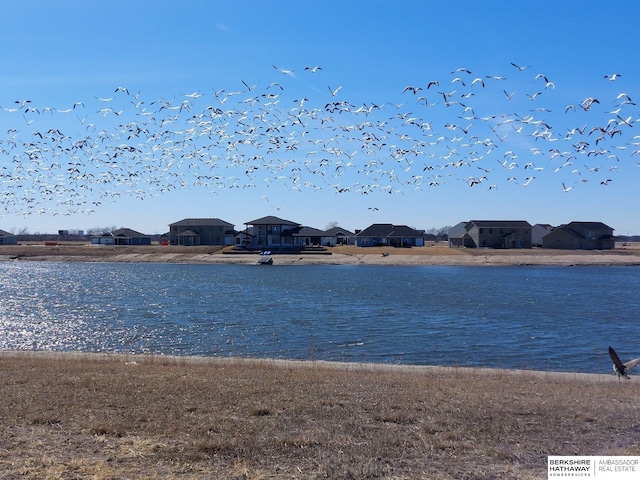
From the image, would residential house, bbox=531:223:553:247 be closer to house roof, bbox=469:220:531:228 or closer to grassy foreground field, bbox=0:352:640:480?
house roof, bbox=469:220:531:228

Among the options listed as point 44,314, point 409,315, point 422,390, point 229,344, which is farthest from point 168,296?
point 422,390

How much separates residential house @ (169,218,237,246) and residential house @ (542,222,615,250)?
199ft

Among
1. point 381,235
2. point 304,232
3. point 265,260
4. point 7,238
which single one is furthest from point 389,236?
point 7,238

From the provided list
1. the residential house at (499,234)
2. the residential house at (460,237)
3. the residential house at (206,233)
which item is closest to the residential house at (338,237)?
the residential house at (206,233)

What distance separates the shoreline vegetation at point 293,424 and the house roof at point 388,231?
11581 cm

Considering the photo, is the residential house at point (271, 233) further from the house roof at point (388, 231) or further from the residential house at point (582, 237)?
the residential house at point (582, 237)

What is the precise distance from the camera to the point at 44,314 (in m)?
41.2

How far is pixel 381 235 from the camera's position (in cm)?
13300

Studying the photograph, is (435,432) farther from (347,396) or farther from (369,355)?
(369,355)

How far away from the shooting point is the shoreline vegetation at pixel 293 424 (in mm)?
8203

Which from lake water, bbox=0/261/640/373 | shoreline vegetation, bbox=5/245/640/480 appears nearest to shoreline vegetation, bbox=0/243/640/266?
lake water, bbox=0/261/640/373

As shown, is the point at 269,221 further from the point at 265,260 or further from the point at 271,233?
the point at 265,260

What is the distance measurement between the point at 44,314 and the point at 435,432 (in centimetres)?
3651

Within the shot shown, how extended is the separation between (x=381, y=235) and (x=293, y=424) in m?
123
